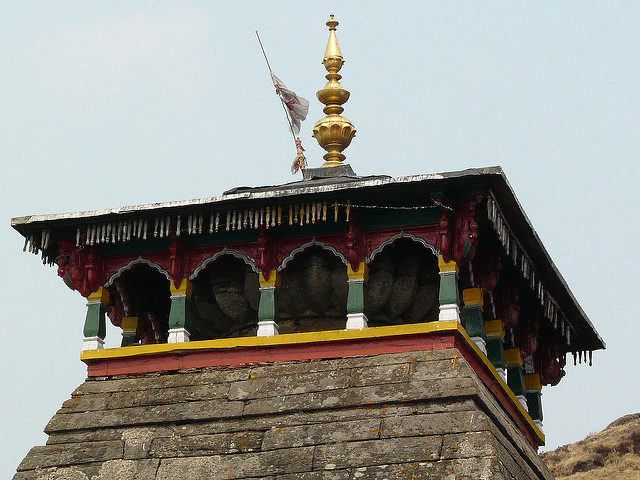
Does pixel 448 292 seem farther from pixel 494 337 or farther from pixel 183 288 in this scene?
pixel 183 288

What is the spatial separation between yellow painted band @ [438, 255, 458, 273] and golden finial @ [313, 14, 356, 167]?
9.16 feet

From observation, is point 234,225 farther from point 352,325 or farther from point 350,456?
point 350,456

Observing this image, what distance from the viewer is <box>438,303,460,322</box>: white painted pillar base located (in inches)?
604

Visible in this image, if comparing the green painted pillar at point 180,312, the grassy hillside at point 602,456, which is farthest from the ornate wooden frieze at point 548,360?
the grassy hillside at point 602,456

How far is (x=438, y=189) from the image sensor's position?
1550cm

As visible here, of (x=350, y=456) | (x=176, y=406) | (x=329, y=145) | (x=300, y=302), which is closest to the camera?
(x=350, y=456)

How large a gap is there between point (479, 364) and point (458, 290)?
94 cm

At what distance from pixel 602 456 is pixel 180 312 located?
2316cm

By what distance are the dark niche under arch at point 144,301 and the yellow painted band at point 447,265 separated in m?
3.38

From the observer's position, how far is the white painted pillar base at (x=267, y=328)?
1587 centimetres

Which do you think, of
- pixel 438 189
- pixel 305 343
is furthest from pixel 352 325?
pixel 438 189

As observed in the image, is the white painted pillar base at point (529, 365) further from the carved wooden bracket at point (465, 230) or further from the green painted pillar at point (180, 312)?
the green painted pillar at point (180, 312)

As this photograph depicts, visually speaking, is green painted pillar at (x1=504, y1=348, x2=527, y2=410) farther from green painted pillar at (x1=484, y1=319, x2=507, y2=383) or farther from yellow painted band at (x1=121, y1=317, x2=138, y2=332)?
yellow painted band at (x1=121, y1=317, x2=138, y2=332)

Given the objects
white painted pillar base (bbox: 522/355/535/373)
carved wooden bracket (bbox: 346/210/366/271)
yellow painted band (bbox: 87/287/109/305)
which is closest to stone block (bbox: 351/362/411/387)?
carved wooden bracket (bbox: 346/210/366/271)
